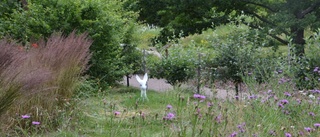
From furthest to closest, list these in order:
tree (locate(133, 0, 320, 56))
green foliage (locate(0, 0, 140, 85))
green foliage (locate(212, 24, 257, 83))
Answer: tree (locate(133, 0, 320, 56)), green foliage (locate(0, 0, 140, 85)), green foliage (locate(212, 24, 257, 83))

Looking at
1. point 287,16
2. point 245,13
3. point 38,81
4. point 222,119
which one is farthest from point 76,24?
point 245,13

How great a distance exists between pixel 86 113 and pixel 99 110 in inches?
15.7

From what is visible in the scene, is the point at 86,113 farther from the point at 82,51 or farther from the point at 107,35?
the point at 107,35

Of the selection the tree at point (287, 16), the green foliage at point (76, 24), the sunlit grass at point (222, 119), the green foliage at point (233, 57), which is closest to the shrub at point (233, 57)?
the green foliage at point (233, 57)

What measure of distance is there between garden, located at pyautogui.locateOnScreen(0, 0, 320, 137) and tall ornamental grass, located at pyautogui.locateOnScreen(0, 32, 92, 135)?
12mm

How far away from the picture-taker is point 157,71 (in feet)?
36.1

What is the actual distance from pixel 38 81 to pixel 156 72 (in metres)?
6.73

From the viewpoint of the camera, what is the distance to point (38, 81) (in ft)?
14.3

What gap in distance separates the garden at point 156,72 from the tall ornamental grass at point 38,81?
0.01m

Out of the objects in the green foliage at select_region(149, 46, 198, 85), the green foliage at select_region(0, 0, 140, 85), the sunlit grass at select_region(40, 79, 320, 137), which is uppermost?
the green foliage at select_region(0, 0, 140, 85)

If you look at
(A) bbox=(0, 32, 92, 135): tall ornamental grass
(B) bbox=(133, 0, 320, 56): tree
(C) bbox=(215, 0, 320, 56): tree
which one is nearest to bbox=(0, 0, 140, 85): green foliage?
(A) bbox=(0, 32, 92, 135): tall ornamental grass

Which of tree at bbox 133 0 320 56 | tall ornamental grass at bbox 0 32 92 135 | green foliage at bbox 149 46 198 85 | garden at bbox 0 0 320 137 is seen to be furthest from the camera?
tree at bbox 133 0 320 56

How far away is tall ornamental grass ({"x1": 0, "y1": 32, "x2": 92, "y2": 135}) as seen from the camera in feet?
13.6

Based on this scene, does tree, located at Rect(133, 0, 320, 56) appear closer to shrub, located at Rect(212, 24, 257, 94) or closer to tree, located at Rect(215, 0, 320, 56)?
tree, located at Rect(215, 0, 320, 56)
